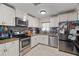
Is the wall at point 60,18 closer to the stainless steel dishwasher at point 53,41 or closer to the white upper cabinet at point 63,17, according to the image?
the white upper cabinet at point 63,17

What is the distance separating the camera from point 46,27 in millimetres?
1794

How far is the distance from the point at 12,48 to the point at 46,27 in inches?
32.5

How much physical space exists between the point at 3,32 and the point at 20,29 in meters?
0.42

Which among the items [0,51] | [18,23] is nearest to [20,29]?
[18,23]

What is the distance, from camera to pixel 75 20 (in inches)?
66.3

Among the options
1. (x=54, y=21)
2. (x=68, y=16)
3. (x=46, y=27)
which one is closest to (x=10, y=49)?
(x=46, y=27)

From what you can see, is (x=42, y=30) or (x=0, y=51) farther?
(x=42, y=30)

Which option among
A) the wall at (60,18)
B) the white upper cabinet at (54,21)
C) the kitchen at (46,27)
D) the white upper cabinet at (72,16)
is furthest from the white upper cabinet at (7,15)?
the white upper cabinet at (72,16)

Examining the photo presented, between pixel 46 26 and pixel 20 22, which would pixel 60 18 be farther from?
pixel 20 22

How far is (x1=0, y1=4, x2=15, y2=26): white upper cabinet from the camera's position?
1661 millimetres

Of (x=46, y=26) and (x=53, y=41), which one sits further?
(x=53, y=41)

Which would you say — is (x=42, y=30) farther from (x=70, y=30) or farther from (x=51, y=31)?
(x=70, y=30)

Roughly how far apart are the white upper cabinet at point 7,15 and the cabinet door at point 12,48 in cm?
45

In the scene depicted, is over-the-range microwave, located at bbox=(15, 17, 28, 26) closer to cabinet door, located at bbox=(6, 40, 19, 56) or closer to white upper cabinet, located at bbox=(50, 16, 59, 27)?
cabinet door, located at bbox=(6, 40, 19, 56)
